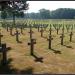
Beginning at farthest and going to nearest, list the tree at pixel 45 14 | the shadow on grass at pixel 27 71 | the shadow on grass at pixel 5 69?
the tree at pixel 45 14 < the shadow on grass at pixel 5 69 < the shadow on grass at pixel 27 71

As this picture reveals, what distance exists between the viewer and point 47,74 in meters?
8.03

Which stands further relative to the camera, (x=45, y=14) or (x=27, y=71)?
(x=45, y=14)

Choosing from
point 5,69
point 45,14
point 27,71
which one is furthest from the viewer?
point 45,14

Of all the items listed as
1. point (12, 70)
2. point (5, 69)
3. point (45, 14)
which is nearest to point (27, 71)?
point (12, 70)

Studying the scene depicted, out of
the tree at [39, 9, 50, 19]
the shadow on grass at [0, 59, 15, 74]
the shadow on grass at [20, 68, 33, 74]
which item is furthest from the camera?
the tree at [39, 9, 50, 19]

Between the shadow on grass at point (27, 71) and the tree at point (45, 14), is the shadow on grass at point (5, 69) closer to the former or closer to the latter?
the shadow on grass at point (27, 71)

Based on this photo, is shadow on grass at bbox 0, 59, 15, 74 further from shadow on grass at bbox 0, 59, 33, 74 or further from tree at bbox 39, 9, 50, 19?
tree at bbox 39, 9, 50, 19

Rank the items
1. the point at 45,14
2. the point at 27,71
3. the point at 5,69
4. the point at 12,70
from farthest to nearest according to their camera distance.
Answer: the point at 45,14, the point at 5,69, the point at 12,70, the point at 27,71

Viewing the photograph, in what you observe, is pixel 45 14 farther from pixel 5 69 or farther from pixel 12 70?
pixel 12 70

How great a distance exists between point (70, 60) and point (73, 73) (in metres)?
2.21

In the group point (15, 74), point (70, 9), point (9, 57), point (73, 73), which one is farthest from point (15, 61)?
point (70, 9)

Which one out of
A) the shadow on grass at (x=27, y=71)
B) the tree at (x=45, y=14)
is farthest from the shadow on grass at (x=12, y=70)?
the tree at (x=45, y=14)

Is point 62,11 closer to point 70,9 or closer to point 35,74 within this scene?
point 70,9

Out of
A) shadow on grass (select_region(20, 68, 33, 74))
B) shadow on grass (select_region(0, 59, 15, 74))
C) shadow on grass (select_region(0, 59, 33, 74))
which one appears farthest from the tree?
shadow on grass (select_region(20, 68, 33, 74))
